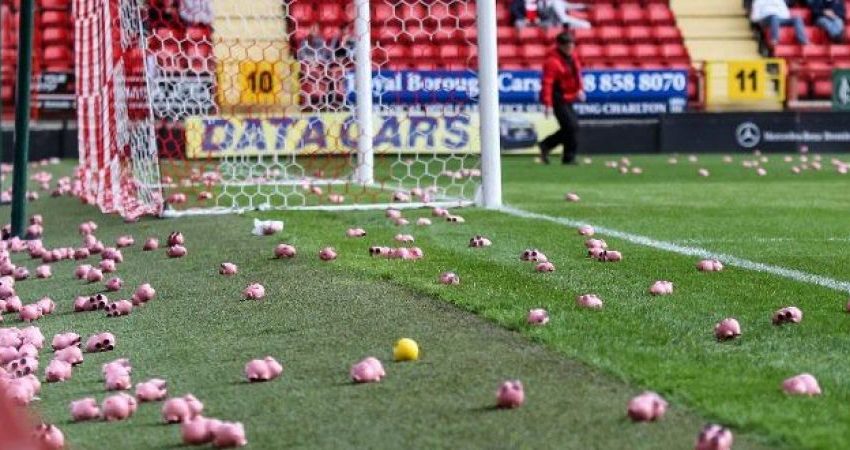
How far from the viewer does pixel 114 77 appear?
11.8m

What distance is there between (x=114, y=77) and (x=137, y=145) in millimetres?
513

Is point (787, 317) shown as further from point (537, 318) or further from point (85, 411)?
point (85, 411)

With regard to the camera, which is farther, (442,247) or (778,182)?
(778,182)

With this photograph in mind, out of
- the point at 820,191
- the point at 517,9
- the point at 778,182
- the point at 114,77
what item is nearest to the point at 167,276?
the point at 114,77

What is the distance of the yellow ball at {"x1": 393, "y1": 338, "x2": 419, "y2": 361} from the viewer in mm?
4391

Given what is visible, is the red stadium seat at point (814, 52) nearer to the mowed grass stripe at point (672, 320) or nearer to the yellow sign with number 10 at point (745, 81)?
the yellow sign with number 10 at point (745, 81)

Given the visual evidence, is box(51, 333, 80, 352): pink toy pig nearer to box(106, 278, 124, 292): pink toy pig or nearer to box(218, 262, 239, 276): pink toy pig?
box(106, 278, 124, 292): pink toy pig

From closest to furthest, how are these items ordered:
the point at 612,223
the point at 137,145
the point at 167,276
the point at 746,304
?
the point at 746,304 < the point at 167,276 < the point at 612,223 < the point at 137,145

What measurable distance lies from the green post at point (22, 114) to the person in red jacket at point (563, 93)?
1063 centimetres

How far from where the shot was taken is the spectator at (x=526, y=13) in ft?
92.4

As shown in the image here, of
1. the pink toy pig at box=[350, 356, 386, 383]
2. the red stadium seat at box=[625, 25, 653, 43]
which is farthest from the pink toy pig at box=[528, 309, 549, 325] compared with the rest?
the red stadium seat at box=[625, 25, 653, 43]

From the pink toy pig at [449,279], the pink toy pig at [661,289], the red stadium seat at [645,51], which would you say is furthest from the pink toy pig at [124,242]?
the red stadium seat at [645,51]

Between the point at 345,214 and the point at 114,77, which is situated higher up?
the point at 114,77

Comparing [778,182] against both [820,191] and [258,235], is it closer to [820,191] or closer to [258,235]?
[820,191]
